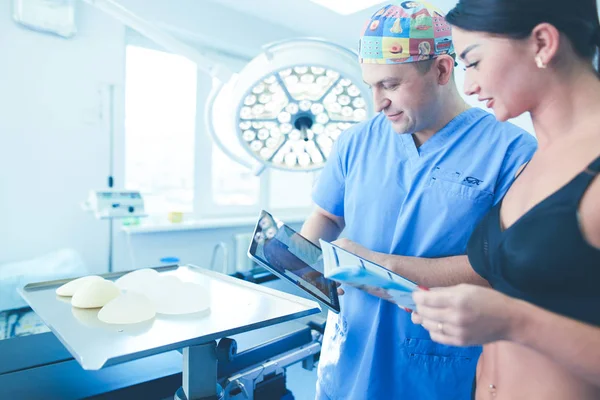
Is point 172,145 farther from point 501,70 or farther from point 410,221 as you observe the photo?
point 501,70

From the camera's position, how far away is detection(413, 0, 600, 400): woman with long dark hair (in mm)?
528

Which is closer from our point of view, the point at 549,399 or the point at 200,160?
the point at 549,399

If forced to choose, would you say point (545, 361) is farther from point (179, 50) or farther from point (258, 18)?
point (258, 18)

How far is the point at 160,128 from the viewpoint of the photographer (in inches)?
112

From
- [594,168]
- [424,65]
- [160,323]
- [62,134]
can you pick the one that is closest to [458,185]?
[424,65]

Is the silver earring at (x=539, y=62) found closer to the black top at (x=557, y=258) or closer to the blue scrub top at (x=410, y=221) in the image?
the black top at (x=557, y=258)

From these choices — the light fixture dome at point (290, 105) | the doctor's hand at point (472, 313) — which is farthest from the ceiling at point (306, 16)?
the doctor's hand at point (472, 313)


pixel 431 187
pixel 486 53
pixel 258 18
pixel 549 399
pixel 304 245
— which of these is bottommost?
pixel 549 399

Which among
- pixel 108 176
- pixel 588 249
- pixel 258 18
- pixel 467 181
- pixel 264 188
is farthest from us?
pixel 264 188

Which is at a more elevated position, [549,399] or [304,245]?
[304,245]

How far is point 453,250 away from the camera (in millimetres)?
925

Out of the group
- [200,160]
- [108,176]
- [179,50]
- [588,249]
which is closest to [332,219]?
[179,50]

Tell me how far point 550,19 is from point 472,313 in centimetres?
41

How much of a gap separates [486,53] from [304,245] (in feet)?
1.72
